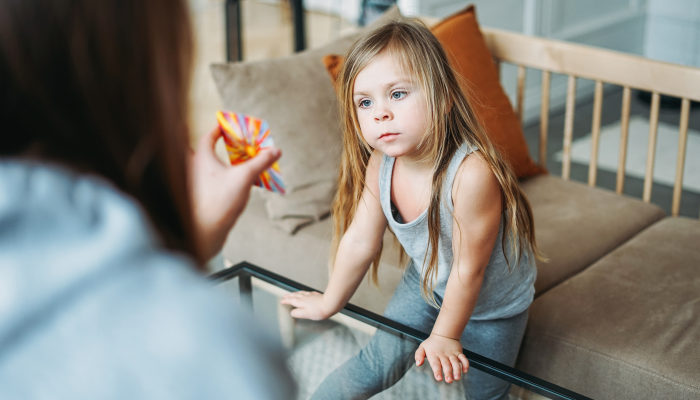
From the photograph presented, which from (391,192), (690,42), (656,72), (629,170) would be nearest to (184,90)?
(391,192)

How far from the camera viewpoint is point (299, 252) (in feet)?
4.84

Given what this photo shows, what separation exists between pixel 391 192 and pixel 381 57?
245 mm

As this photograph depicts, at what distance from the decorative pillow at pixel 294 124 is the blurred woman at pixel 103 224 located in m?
1.09

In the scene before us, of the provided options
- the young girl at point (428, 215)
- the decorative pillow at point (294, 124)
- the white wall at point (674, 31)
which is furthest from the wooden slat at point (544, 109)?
the white wall at point (674, 31)

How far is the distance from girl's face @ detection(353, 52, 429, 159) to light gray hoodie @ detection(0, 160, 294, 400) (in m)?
0.62

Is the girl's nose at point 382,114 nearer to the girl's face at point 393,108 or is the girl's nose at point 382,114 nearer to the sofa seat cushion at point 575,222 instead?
the girl's face at point 393,108

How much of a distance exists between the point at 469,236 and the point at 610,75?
85 centimetres

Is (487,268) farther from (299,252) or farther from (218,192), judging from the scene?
(218,192)

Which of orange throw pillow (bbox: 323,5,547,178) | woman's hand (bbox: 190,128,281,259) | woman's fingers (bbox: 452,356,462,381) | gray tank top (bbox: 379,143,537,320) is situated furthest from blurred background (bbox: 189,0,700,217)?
woman's hand (bbox: 190,128,281,259)

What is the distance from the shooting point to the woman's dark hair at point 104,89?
37cm

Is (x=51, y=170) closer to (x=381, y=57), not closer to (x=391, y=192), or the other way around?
(x=381, y=57)

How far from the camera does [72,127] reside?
38cm

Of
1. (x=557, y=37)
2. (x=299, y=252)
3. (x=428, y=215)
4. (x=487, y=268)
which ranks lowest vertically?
(x=299, y=252)

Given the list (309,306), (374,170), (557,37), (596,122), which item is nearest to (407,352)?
(309,306)
